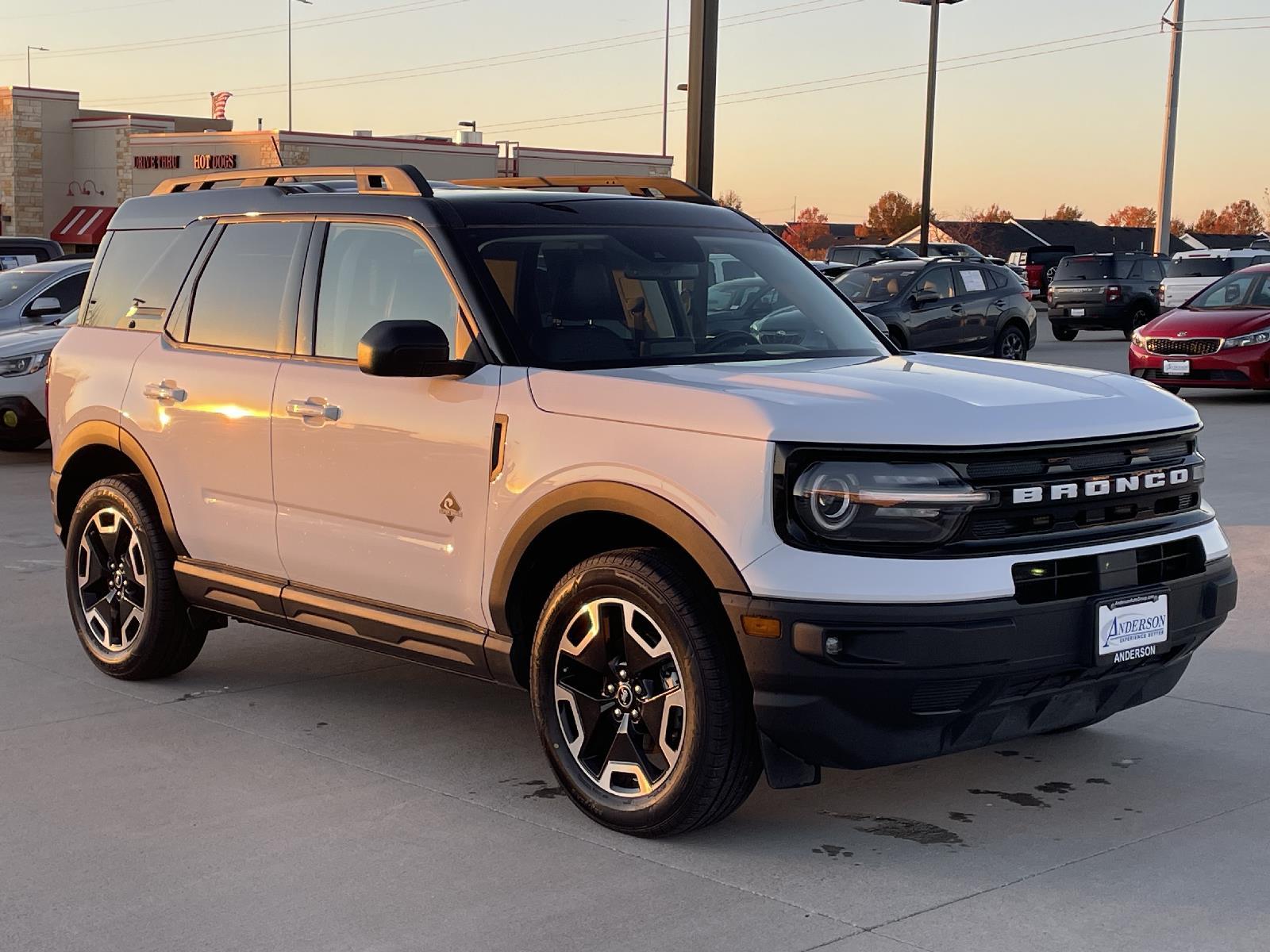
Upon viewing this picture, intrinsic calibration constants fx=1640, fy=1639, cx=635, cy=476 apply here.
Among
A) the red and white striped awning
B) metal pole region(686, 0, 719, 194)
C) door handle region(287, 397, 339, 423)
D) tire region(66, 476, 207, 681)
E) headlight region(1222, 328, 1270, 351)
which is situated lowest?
tire region(66, 476, 207, 681)

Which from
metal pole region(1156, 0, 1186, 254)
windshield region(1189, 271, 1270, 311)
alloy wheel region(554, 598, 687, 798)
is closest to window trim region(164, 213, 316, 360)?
alloy wheel region(554, 598, 687, 798)

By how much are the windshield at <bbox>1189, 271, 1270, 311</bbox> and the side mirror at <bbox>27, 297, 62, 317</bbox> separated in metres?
13.1

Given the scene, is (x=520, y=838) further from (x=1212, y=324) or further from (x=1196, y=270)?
(x=1196, y=270)

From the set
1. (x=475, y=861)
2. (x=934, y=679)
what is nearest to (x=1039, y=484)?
(x=934, y=679)

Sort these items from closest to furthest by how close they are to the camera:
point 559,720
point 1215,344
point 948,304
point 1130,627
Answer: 1. point 1130,627
2. point 559,720
3. point 1215,344
4. point 948,304

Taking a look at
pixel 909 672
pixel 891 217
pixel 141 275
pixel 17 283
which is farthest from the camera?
pixel 891 217

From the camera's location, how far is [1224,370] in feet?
61.9

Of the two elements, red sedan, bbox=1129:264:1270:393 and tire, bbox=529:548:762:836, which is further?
red sedan, bbox=1129:264:1270:393

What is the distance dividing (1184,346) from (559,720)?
1587 cm

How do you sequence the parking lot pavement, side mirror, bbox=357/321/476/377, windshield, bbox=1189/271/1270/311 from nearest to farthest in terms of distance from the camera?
1. the parking lot pavement
2. side mirror, bbox=357/321/476/377
3. windshield, bbox=1189/271/1270/311

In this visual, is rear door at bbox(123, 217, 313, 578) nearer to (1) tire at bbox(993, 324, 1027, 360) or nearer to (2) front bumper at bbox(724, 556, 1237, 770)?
(2) front bumper at bbox(724, 556, 1237, 770)

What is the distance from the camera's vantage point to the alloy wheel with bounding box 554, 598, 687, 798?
15.3 ft

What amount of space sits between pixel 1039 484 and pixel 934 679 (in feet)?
2.08

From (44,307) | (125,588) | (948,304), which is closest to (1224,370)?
(948,304)
